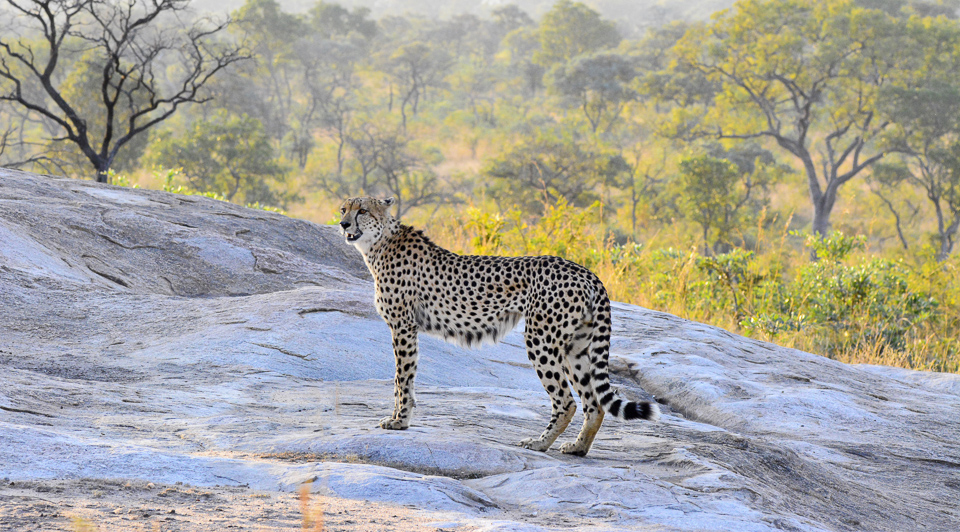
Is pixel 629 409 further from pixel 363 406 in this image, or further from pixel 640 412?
pixel 363 406

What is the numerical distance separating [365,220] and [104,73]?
13.4 meters

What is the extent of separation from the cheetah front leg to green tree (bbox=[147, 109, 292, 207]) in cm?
2344

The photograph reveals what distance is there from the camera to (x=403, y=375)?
4.54 m

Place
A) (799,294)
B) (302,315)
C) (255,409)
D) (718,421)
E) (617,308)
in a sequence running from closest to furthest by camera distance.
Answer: (255,409) → (718,421) → (302,315) → (617,308) → (799,294)

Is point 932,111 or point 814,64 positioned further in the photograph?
point 814,64

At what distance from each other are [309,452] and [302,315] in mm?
2498

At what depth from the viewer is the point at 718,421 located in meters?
5.62

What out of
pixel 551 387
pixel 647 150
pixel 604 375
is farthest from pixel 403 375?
pixel 647 150

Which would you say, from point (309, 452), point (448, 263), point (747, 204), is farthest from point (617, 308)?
point (747, 204)

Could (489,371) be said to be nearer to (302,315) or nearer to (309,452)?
(302,315)

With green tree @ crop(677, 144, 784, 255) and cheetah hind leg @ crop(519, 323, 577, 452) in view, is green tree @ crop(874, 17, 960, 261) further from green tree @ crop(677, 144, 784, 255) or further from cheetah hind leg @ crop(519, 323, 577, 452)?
cheetah hind leg @ crop(519, 323, 577, 452)

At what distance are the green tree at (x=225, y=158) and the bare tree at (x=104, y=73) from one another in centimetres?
109

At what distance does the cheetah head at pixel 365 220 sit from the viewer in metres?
4.86

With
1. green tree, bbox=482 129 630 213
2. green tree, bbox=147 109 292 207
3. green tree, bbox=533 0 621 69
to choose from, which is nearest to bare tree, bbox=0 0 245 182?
green tree, bbox=147 109 292 207
